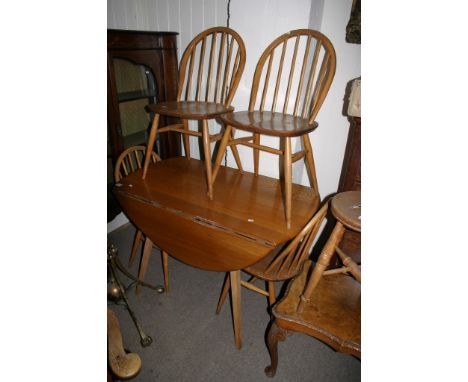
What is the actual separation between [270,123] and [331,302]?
2.62 feet

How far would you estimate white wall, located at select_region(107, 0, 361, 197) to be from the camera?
4.73 ft

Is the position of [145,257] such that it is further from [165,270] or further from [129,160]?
[129,160]

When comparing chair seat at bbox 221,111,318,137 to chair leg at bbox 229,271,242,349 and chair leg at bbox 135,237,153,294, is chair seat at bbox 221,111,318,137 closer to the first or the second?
chair leg at bbox 229,271,242,349

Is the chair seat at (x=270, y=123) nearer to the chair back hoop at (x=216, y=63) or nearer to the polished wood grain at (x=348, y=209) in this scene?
the chair back hoop at (x=216, y=63)

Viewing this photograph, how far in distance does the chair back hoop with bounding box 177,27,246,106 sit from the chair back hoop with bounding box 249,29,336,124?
0.48 ft

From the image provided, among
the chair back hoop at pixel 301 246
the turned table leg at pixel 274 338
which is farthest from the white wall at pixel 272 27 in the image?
the turned table leg at pixel 274 338

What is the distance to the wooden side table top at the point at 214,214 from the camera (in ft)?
3.65

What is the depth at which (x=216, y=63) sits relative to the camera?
1.84 m

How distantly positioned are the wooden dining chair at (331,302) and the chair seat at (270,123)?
35 centimetres
